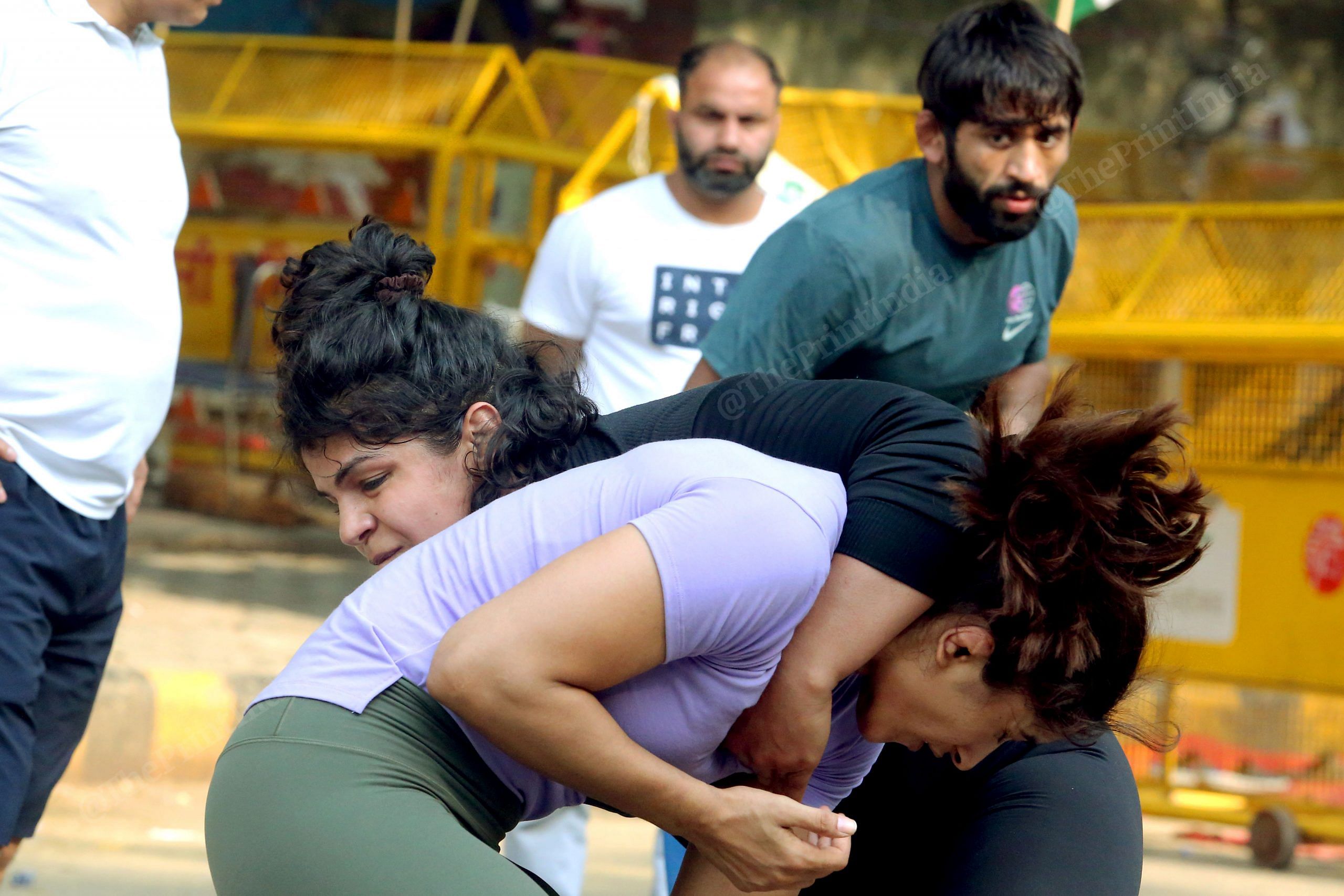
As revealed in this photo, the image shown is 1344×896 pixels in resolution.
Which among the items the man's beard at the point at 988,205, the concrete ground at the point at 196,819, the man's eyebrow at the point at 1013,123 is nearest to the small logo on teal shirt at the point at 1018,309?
the man's beard at the point at 988,205

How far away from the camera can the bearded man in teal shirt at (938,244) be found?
237 centimetres

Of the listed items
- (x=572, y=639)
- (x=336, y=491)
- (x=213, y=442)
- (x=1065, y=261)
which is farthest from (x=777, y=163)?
(x=213, y=442)

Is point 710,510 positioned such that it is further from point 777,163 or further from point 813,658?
point 777,163

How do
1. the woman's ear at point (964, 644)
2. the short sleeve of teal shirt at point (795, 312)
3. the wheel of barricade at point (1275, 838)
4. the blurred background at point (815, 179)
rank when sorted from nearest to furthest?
1. the woman's ear at point (964, 644)
2. the short sleeve of teal shirt at point (795, 312)
3. the wheel of barricade at point (1275, 838)
4. the blurred background at point (815, 179)

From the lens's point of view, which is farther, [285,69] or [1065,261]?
[285,69]

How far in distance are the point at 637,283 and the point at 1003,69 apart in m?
1.14

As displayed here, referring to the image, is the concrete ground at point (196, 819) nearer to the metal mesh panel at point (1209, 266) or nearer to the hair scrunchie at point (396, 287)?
the metal mesh panel at point (1209, 266)

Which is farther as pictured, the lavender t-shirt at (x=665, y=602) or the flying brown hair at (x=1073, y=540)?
the flying brown hair at (x=1073, y=540)

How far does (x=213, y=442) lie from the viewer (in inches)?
307

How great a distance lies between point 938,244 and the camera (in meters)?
2.51

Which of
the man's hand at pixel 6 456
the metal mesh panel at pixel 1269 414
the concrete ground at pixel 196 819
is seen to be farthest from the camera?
the metal mesh panel at pixel 1269 414

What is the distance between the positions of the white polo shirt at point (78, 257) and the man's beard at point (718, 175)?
4.62 feet

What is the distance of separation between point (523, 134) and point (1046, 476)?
523 centimetres

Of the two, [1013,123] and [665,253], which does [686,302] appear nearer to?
[665,253]
